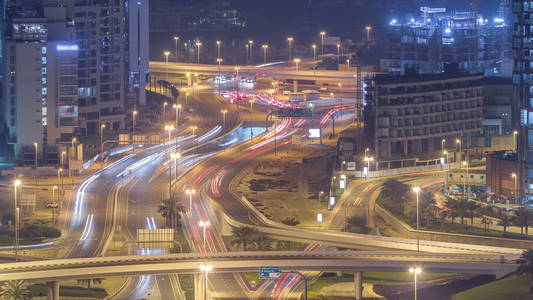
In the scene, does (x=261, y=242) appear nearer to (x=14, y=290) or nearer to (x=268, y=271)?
(x=268, y=271)

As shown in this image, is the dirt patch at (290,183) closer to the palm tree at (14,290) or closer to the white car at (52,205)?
the white car at (52,205)

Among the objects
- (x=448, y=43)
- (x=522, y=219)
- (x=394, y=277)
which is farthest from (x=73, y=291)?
(x=448, y=43)

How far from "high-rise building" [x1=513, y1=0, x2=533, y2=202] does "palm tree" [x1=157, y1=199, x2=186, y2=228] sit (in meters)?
26.2

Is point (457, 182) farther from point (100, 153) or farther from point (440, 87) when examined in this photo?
point (100, 153)

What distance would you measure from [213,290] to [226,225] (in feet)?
57.6

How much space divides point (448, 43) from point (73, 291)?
107829 millimetres

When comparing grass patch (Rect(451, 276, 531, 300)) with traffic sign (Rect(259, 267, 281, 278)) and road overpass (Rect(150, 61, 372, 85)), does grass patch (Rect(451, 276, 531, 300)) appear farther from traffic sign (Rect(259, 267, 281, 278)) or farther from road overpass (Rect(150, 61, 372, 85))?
road overpass (Rect(150, 61, 372, 85))

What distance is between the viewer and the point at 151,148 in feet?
470

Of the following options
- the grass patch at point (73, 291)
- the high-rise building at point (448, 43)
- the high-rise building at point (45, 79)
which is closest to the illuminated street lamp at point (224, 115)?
the high-rise building at point (45, 79)

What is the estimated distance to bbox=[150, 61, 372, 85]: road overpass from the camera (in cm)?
18250

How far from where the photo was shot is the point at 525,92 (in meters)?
115

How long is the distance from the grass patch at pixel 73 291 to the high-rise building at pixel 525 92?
38217 mm

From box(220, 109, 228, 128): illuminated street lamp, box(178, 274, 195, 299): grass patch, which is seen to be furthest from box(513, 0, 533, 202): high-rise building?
box(220, 109, 228, 128): illuminated street lamp

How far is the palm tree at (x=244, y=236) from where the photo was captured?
325 feet
